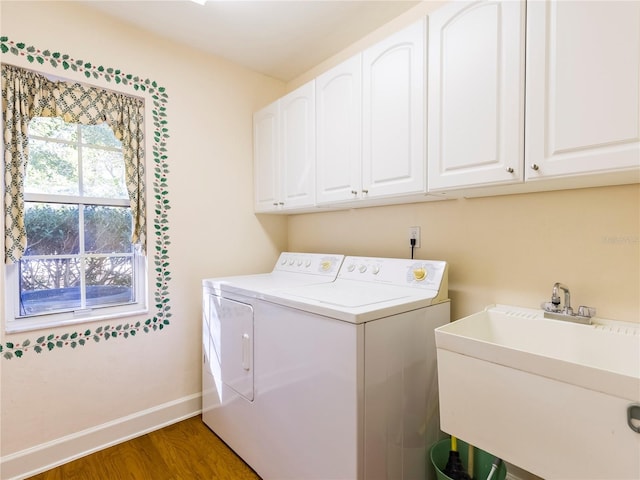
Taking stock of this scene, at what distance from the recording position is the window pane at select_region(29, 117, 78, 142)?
5.82 feet

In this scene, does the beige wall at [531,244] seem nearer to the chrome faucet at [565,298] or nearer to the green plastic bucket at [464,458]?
the chrome faucet at [565,298]

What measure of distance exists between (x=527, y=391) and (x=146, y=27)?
2.68 m

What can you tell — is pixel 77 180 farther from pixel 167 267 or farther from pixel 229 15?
pixel 229 15

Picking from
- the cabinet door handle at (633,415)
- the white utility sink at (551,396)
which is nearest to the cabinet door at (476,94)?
the white utility sink at (551,396)

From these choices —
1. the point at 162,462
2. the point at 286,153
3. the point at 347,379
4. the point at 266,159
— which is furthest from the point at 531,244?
the point at 162,462

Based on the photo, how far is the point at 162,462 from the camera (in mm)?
1794

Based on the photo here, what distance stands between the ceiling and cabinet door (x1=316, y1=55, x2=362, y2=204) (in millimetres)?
356

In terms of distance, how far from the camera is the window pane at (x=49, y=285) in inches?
68.8

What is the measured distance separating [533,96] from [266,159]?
1.74m

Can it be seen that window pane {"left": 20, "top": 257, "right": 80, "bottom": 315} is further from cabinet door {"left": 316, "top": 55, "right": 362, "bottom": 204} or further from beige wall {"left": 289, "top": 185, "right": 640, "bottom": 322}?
beige wall {"left": 289, "top": 185, "right": 640, "bottom": 322}

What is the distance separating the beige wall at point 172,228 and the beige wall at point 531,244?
1.16 metres

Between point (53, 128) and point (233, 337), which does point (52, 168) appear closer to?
point (53, 128)

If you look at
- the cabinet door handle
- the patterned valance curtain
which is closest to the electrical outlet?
the cabinet door handle

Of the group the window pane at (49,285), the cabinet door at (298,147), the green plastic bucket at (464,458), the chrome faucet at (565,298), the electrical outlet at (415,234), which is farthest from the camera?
the cabinet door at (298,147)
